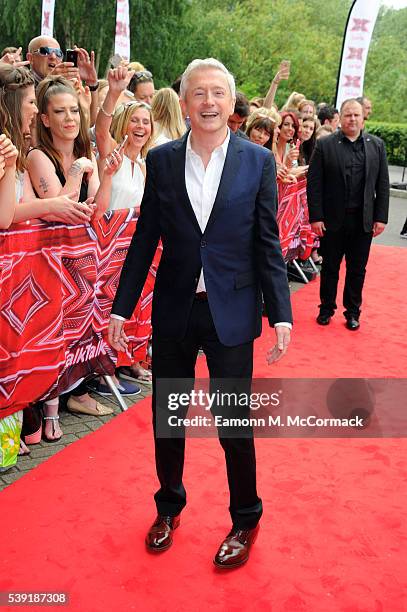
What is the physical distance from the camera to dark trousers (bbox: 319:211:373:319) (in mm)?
6523

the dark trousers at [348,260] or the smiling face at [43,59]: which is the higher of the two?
the smiling face at [43,59]

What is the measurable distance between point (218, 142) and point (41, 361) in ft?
6.02

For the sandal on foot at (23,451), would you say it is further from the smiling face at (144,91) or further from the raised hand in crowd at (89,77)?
the smiling face at (144,91)

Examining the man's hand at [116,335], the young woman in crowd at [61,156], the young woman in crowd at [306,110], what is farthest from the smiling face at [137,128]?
the young woman in crowd at [306,110]

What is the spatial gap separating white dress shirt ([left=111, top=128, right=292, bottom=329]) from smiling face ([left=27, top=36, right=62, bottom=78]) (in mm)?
3491

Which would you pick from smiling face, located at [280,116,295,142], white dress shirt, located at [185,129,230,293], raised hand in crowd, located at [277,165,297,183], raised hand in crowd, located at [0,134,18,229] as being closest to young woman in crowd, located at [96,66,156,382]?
raised hand in crowd, located at [0,134,18,229]

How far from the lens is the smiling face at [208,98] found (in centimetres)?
271

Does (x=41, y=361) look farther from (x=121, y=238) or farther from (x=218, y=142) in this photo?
(x=218, y=142)

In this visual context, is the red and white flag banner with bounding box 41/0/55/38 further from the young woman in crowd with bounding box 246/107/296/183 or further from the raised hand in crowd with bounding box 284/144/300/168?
the young woman in crowd with bounding box 246/107/296/183

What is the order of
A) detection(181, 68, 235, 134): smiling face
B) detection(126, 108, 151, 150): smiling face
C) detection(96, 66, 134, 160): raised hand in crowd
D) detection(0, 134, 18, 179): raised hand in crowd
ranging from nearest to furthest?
1. detection(181, 68, 235, 134): smiling face
2. detection(0, 134, 18, 179): raised hand in crowd
3. detection(96, 66, 134, 160): raised hand in crowd
4. detection(126, 108, 151, 150): smiling face

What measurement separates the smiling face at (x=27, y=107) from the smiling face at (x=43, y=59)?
6.65ft

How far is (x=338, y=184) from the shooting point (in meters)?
6.45

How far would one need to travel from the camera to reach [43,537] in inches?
127

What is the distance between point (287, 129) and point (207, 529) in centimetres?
539
